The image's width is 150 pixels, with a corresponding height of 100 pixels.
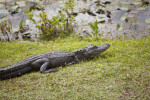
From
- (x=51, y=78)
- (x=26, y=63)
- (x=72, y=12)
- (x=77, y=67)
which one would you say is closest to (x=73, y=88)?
(x=51, y=78)

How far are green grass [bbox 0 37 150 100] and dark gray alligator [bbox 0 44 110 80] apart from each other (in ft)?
0.60

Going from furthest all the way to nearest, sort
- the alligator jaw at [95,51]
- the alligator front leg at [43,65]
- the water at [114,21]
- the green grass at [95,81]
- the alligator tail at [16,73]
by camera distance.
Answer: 1. the water at [114,21]
2. the alligator jaw at [95,51]
3. the alligator front leg at [43,65]
4. the alligator tail at [16,73]
5. the green grass at [95,81]

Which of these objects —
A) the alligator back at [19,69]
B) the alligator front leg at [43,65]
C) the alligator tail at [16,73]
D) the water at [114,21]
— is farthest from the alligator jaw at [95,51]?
the water at [114,21]

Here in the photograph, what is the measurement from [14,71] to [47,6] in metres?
7.70

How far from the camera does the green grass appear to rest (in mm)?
2748

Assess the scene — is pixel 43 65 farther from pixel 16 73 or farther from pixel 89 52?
pixel 89 52

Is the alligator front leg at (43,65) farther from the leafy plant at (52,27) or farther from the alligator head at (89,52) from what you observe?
the leafy plant at (52,27)

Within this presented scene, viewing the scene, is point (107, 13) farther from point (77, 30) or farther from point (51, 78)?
point (51, 78)

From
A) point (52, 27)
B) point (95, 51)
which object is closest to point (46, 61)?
point (95, 51)

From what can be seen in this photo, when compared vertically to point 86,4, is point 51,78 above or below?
below

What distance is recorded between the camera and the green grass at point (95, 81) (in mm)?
2748

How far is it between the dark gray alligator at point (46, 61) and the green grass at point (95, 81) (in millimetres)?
182

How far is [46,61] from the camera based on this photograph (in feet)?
13.6

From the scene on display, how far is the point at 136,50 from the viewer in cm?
472
